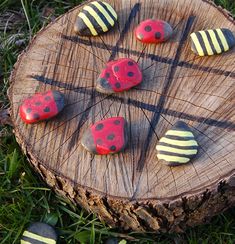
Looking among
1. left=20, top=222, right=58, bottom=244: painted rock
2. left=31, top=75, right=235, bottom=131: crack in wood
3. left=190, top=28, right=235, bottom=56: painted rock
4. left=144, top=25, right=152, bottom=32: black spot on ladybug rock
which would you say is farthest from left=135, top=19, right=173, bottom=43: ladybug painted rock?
left=20, top=222, right=58, bottom=244: painted rock

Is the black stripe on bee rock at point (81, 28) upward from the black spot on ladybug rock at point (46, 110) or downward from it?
upward

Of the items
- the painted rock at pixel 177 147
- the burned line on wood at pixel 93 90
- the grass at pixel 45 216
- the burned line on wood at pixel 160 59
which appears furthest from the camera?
the grass at pixel 45 216

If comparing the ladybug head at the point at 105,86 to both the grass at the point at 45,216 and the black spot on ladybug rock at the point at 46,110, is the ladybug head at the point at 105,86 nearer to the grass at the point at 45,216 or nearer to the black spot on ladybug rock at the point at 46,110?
the black spot on ladybug rock at the point at 46,110

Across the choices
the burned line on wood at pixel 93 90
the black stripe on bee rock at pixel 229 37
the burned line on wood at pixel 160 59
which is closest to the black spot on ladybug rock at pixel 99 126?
the burned line on wood at pixel 93 90

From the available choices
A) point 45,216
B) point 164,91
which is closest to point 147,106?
point 164,91

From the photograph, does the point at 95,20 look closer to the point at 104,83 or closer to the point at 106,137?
the point at 104,83

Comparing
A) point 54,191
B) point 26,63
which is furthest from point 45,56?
point 54,191
